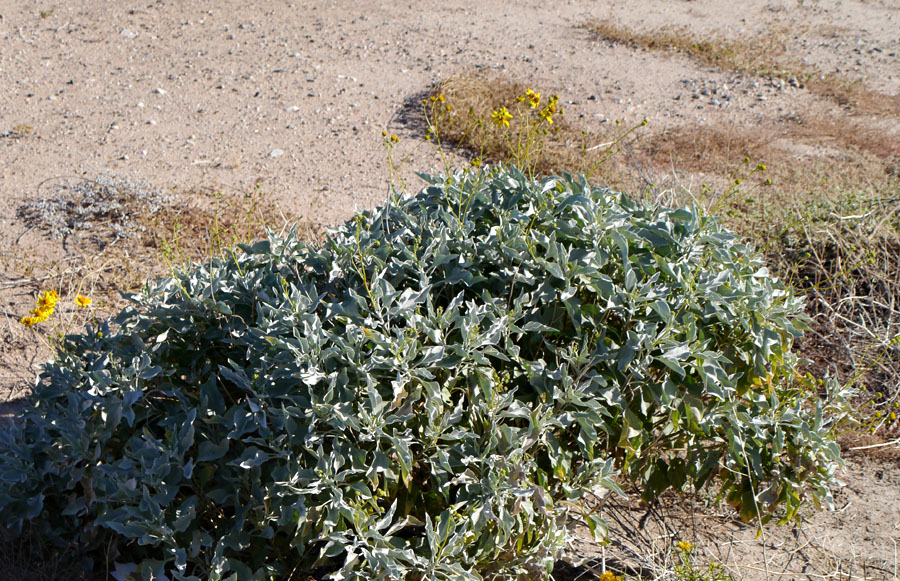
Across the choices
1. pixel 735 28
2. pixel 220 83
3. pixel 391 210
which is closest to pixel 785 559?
pixel 391 210

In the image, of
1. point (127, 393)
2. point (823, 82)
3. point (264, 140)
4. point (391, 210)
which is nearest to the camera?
point (127, 393)

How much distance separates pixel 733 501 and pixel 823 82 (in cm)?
617

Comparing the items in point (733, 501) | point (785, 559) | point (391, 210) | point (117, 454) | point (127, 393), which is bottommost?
point (785, 559)

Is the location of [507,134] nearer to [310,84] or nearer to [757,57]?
[310,84]

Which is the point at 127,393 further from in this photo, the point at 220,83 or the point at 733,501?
the point at 220,83

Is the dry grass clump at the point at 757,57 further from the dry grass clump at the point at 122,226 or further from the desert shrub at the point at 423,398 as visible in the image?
the desert shrub at the point at 423,398

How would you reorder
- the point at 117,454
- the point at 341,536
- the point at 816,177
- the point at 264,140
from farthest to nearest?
the point at 264,140 < the point at 816,177 < the point at 117,454 < the point at 341,536

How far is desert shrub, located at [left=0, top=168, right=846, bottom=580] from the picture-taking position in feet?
6.53

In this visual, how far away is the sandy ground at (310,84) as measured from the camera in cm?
503

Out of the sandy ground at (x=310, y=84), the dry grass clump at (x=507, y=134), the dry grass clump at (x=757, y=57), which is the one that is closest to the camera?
the sandy ground at (x=310, y=84)

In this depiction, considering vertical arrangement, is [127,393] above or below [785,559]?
above

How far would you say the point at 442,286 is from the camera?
2.39 metres

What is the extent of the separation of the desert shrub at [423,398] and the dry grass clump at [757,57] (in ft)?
18.0

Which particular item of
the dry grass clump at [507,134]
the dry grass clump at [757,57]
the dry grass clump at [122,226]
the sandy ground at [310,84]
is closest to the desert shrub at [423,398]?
the sandy ground at [310,84]
